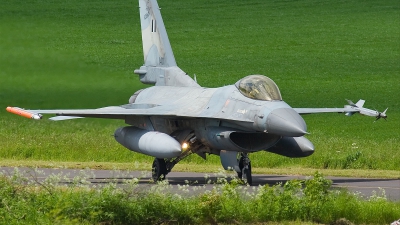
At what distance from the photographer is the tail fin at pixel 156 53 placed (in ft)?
76.6

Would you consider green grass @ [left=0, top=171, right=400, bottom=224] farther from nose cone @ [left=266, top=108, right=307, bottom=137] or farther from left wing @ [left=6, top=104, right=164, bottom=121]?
left wing @ [left=6, top=104, right=164, bottom=121]

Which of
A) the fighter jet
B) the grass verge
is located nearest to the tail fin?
the fighter jet

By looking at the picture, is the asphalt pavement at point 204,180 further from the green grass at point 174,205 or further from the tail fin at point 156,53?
the green grass at point 174,205

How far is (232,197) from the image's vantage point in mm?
13398

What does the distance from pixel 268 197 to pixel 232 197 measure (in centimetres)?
53

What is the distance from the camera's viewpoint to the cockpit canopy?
18.7m

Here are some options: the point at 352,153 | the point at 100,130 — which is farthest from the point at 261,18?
the point at 352,153

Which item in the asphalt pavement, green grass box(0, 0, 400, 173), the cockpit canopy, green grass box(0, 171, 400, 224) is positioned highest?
the cockpit canopy

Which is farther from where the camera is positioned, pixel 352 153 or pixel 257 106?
pixel 352 153

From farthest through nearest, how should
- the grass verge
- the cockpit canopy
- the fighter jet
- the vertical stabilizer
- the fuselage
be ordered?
1. the vertical stabilizer
2. the grass verge
3. the cockpit canopy
4. the fighter jet
5. the fuselage

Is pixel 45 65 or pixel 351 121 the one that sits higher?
pixel 45 65

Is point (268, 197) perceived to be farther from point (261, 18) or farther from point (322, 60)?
point (261, 18)

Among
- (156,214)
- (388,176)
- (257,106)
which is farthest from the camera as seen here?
(388,176)

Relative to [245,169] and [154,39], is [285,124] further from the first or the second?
[154,39]
